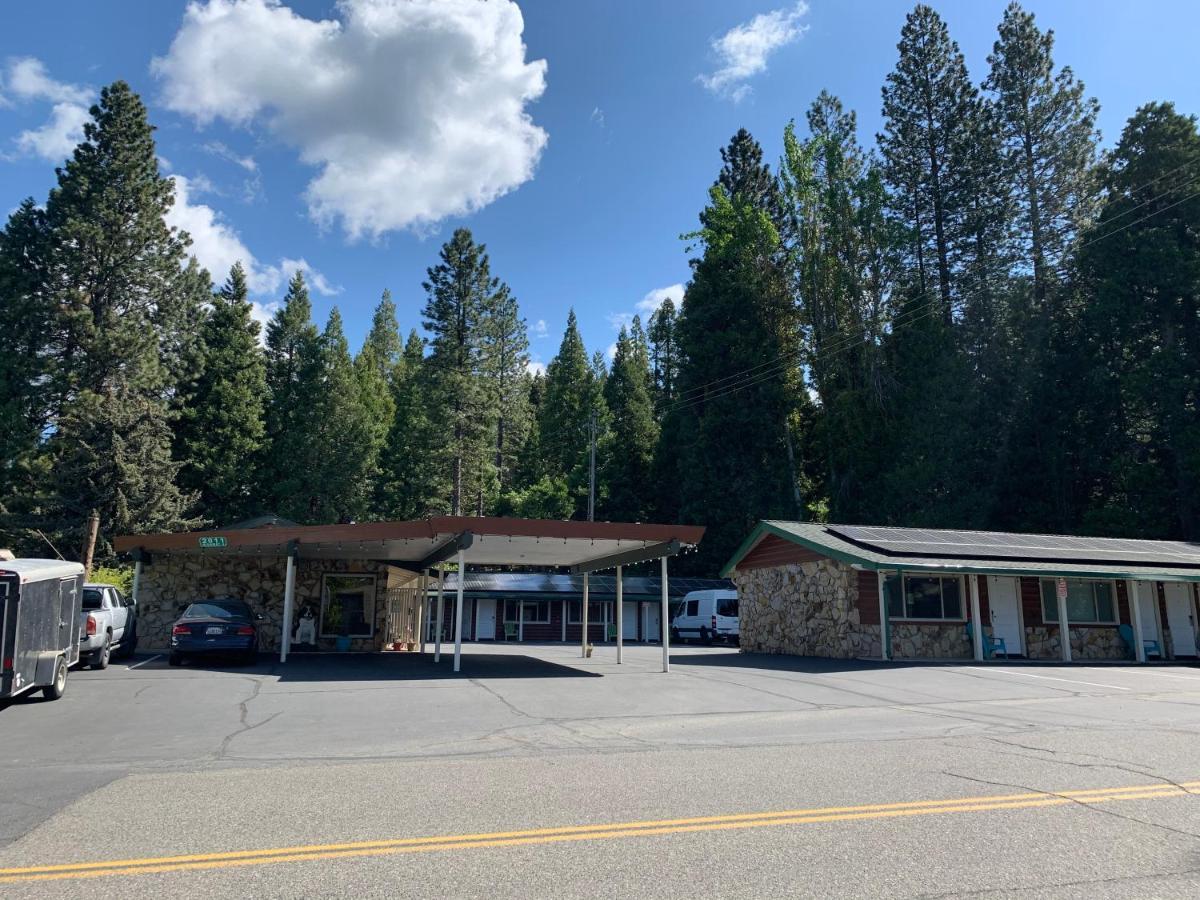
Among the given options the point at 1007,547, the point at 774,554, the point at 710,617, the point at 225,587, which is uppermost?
the point at 1007,547

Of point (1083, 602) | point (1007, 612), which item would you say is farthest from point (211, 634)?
point (1083, 602)

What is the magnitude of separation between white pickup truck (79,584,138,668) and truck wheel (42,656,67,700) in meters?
2.13

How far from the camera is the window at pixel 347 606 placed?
982 inches

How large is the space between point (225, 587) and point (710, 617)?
62.5 feet

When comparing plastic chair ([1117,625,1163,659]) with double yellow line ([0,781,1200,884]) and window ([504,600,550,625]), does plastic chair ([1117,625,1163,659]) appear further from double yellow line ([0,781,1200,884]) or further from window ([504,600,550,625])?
window ([504,600,550,625])

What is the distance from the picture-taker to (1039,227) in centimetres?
4203

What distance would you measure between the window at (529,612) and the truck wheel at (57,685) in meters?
28.7

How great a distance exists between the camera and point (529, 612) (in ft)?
135

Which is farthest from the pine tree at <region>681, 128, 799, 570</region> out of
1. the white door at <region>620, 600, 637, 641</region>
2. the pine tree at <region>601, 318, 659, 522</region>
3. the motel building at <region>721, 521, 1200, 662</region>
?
the motel building at <region>721, 521, 1200, 662</region>

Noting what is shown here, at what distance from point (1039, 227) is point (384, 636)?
3745 cm

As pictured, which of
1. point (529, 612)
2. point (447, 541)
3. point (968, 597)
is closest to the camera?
point (447, 541)

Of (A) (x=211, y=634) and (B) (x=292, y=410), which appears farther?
(B) (x=292, y=410)

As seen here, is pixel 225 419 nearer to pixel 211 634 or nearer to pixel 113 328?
pixel 113 328

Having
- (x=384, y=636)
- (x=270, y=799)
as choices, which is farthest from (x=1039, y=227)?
(x=270, y=799)
